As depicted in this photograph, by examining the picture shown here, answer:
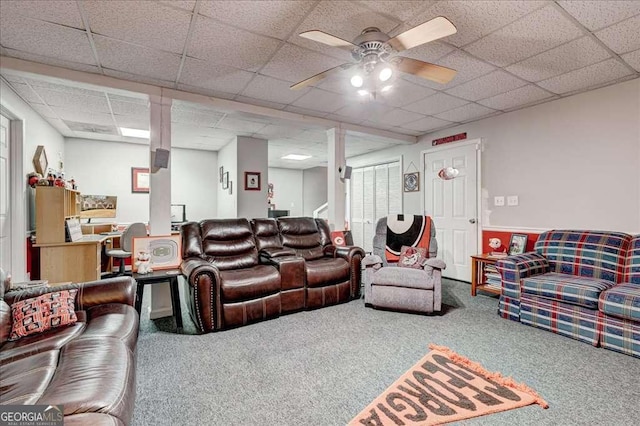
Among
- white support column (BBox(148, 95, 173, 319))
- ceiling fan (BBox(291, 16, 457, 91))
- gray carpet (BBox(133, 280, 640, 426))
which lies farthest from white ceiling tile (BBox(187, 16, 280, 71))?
gray carpet (BBox(133, 280, 640, 426))

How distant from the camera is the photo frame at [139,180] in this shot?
247 inches

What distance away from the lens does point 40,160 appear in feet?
13.4

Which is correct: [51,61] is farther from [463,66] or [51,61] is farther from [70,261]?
[463,66]

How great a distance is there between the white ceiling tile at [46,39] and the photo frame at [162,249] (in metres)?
1.67

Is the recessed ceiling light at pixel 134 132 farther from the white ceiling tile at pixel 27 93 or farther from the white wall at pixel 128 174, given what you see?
the white ceiling tile at pixel 27 93

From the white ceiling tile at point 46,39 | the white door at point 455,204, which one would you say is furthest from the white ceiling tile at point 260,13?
the white door at point 455,204

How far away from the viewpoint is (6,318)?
1.82 m

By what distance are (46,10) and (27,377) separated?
2195 millimetres

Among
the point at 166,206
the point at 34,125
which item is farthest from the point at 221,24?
the point at 34,125

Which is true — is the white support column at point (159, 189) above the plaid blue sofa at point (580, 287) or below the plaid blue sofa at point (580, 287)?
above

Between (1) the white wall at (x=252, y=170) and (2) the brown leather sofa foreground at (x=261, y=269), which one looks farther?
(1) the white wall at (x=252, y=170)

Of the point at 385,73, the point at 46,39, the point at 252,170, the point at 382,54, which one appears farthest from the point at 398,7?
the point at 252,170

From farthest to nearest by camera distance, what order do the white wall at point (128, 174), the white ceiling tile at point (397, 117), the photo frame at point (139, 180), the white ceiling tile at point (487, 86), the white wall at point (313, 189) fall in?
the white wall at point (313, 189)
the photo frame at point (139, 180)
the white wall at point (128, 174)
the white ceiling tile at point (397, 117)
the white ceiling tile at point (487, 86)

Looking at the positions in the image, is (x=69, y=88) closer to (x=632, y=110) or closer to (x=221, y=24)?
(x=221, y=24)
